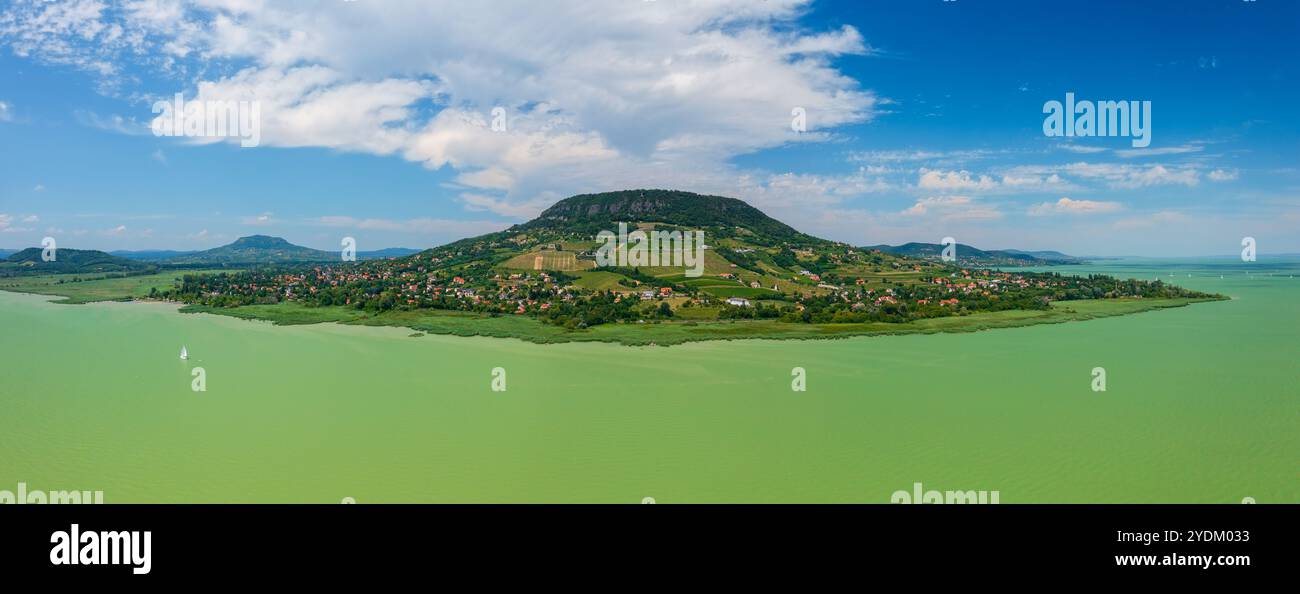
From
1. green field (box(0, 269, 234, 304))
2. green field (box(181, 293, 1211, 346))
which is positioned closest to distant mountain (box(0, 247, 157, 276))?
green field (box(0, 269, 234, 304))

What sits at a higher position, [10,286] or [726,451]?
[10,286]

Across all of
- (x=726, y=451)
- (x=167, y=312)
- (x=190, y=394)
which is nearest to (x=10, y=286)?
(x=167, y=312)

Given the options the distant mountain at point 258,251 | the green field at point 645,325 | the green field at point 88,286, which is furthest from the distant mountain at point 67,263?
the green field at point 645,325

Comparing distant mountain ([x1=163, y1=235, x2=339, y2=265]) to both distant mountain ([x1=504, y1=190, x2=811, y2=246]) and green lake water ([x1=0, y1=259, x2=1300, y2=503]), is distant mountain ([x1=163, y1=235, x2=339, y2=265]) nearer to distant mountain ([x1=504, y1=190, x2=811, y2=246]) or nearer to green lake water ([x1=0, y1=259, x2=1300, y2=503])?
distant mountain ([x1=504, y1=190, x2=811, y2=246])

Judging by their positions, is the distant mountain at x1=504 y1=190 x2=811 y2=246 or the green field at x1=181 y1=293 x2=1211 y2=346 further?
the distant mountain at x1=504 y1=190 x2=811 y2=246

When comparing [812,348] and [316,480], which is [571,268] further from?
[316,480]

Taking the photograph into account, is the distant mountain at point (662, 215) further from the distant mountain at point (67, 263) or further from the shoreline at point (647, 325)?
the distant mountain at point (67, 263)
